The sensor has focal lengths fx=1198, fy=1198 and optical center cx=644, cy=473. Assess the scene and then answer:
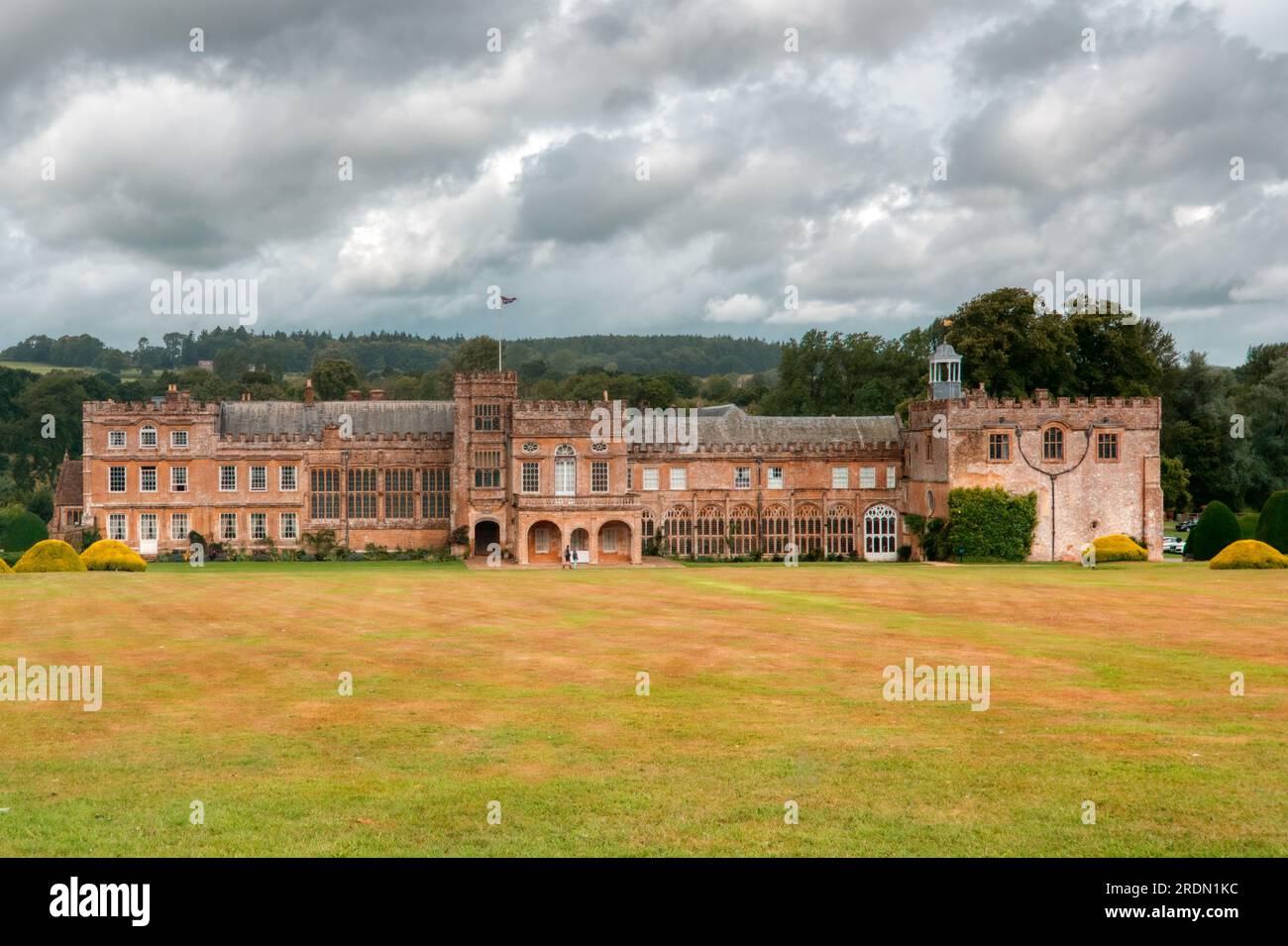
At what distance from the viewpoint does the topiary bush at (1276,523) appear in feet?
178

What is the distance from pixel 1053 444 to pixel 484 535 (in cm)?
2985

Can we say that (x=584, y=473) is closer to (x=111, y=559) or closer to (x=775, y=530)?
(x=775, y=530)

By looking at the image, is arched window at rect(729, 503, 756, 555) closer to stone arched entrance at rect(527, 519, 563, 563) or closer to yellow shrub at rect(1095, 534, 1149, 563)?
stone arched entrance at rect(527, 519, 563, 563)

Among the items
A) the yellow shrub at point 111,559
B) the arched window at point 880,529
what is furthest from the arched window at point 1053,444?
the yellow shrub at point 111,559

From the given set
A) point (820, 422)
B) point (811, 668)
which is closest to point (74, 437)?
point (820, 422)

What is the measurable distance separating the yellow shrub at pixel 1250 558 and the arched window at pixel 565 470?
30143 millimetres

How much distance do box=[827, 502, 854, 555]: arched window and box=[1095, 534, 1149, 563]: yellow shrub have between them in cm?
1344

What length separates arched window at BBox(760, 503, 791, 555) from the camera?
66.0 metres

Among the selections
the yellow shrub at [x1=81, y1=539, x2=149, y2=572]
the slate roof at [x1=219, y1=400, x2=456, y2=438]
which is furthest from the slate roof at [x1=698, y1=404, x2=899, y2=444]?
the yellow shrub at [x1=81, y1=539, x2=149, y2=572]

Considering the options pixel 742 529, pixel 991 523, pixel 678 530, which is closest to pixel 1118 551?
pixel 991 523

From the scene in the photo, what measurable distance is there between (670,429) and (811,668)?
4366cm

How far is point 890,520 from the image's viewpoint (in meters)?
66.4

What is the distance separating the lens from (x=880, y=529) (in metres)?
66.3
